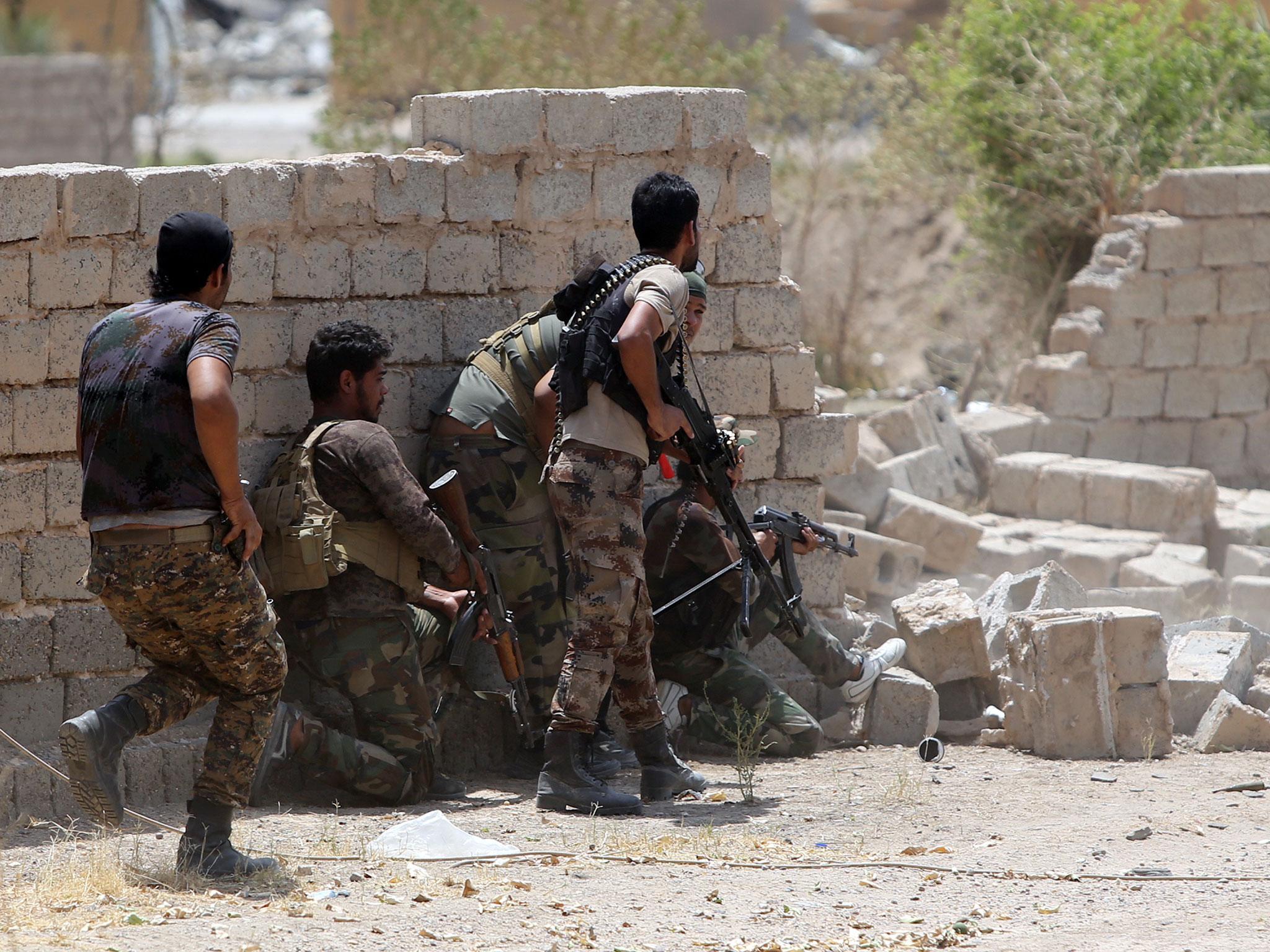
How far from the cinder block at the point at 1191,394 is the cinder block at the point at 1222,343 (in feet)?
0.33

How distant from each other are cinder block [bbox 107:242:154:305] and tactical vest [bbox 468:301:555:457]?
115cm

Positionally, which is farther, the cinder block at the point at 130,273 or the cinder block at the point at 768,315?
the cinder block at the point at 768,315

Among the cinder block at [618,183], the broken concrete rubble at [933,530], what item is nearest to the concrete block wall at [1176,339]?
the broken concrete rubble at [933,530]

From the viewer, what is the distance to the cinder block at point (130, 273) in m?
4.96

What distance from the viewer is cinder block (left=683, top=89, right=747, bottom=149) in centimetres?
597

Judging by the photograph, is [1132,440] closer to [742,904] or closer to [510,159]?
[510,159]

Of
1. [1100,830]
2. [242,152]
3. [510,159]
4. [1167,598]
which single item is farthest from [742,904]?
[242,152]

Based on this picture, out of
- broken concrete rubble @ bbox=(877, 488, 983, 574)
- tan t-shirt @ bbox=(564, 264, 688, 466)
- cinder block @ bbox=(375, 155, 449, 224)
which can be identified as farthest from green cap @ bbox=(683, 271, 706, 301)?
broken concrete rubble @ bbox=(877, 488, 983, 574)

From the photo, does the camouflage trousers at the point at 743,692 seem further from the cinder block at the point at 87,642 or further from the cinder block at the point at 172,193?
the cinder block at the point at 172,193

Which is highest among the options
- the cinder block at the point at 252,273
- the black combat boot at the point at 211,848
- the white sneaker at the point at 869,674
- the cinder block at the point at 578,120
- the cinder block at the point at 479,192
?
the cinder block at the point at 578,120

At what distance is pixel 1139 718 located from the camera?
5777mm

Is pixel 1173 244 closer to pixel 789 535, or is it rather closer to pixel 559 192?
pixel 789 535

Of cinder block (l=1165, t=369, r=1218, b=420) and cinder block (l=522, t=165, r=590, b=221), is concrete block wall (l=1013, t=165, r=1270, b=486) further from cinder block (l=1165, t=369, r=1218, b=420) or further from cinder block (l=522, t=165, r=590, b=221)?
cinder block (l=522, t=165, r=590, b=221)

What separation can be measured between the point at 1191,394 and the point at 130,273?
8212mm
